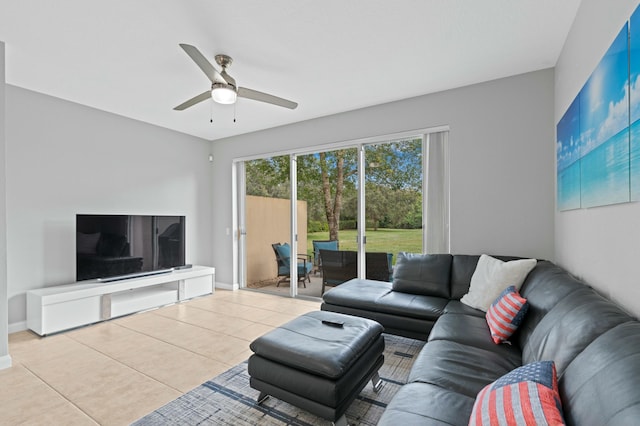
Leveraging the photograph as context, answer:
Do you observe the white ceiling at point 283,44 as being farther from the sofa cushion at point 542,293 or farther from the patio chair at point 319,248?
the patio chair at point 319,248

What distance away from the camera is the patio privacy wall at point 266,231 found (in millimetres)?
4723

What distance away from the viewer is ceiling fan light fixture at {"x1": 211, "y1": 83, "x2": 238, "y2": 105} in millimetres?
2555

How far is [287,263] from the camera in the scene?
482cm

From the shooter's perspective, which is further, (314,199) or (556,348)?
(314,199)

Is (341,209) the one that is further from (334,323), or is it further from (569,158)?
(569,158)

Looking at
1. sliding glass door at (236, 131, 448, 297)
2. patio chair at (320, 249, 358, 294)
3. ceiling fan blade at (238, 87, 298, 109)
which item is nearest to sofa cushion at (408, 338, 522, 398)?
sliding glass door at (236, 131, 448, 297)

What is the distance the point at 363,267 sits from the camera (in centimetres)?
402

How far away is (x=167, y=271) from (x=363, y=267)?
2.92m

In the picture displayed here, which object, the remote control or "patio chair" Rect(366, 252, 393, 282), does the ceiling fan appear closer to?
the remote control

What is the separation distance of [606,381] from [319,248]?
370 cm

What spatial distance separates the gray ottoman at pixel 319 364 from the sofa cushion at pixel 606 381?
1.02 metres

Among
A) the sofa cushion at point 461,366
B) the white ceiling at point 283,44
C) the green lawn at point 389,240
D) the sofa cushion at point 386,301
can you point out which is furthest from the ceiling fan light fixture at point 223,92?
the sofa cushion at point 461,366

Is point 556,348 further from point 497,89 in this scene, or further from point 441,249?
point 497,89

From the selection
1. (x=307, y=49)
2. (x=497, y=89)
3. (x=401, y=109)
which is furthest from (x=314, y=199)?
(x=497, y=89)
